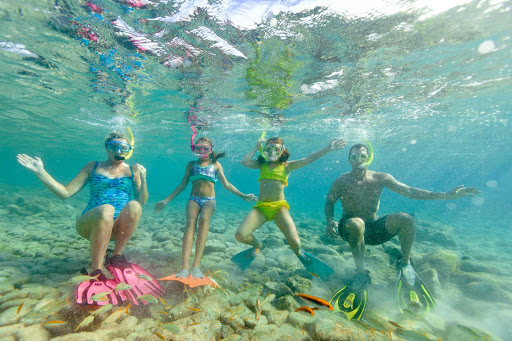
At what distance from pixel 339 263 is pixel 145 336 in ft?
15.8

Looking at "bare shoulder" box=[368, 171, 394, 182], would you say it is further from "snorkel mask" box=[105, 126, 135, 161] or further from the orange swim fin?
"snorkel mask" box=[105, 126, 135, 161]

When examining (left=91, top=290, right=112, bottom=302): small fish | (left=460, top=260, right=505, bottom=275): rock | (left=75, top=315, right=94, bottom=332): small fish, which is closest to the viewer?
(left=75, top=315, right=94, bottom=332): small fish

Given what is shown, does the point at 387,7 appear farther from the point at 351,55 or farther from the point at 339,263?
the point at 339,263

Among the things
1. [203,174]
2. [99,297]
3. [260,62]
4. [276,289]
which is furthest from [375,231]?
[260,62]

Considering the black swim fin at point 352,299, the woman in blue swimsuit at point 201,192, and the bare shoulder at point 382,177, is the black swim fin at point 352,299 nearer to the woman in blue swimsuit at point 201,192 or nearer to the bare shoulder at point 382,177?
the bare shoulder at point 382,177

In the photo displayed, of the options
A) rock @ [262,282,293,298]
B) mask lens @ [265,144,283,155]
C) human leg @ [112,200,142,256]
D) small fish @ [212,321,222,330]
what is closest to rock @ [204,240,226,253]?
rock @ [262,282,293,298]

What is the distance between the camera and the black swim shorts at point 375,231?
15.3 feet

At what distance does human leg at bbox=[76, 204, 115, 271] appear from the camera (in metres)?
3.40

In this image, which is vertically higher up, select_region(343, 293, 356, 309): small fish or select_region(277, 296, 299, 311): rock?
select_region(343, 293, 356, 309): small fish

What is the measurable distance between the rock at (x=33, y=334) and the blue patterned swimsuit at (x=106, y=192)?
183 centimetres

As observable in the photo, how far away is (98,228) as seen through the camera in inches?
136

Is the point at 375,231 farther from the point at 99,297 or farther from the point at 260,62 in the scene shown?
the point at 260,62

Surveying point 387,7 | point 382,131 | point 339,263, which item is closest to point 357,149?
point 339,263

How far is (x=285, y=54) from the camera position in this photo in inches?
308
